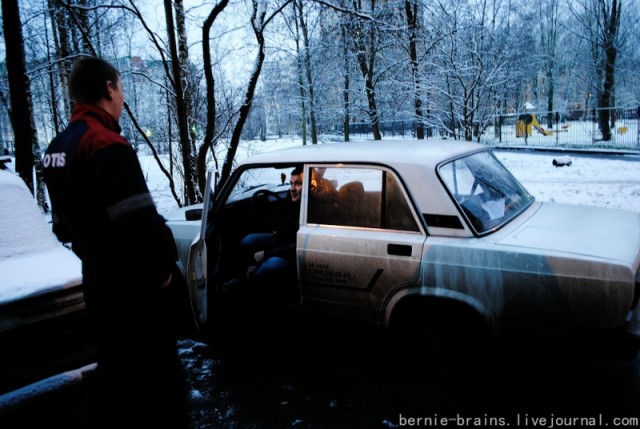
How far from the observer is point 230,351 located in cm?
404

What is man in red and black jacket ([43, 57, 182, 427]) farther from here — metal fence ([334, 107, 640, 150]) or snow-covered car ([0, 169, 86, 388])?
metal fence ([334, 107, 640, 150])

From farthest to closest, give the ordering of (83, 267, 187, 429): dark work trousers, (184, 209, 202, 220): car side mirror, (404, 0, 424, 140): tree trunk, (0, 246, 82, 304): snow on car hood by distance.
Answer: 1. (404, 0, 424, 140): tree trunk
2. (184, 209, 202, 220): car side mirror
3. (0, 246, 82, 304): snow on car hood
4. (83, 267, 187, 429): dark work trousers

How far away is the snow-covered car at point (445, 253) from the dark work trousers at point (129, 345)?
3.60ft

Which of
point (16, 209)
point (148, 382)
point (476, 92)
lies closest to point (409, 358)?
point (148, 382)

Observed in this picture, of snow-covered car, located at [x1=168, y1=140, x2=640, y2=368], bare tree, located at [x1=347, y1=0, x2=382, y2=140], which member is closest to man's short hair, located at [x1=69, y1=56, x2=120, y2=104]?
snow-covered car, located at [x1=168, y1=140, x2=640, y2=368]

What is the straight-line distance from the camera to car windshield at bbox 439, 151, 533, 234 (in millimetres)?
3080

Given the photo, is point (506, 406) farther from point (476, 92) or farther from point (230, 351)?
point (476, 92)

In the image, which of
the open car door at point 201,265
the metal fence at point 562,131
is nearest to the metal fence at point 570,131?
the metal fence at point 562,131

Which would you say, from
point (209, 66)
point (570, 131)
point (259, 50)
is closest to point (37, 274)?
point (209, 66)

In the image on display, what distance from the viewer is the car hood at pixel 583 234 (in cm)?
269

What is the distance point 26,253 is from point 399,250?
3124 millimetres

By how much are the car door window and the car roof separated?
0.08 meters

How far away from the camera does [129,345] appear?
2455 millimetres

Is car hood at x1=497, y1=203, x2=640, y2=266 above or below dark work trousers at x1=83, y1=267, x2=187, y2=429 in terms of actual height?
above
